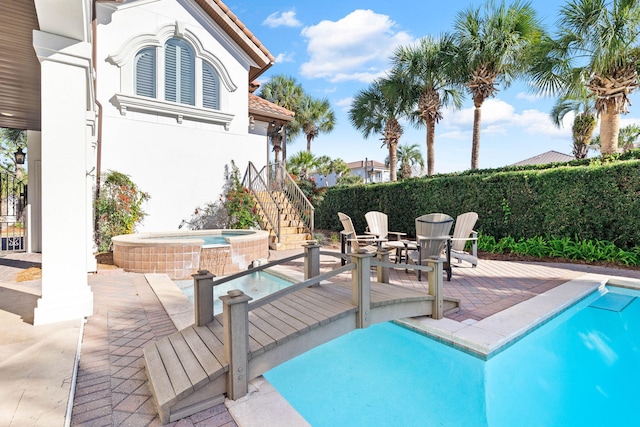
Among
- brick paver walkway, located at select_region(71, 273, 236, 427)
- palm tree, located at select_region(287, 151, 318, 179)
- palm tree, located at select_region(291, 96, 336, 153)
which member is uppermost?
palm tree, located at select_region(291, 96, 336, 153)

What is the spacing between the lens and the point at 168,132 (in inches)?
410

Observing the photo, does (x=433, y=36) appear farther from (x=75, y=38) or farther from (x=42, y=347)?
(x=42, y=347)

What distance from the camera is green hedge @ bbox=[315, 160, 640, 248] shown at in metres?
7.79

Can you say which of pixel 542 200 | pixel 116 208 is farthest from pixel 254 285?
pixel 542 200

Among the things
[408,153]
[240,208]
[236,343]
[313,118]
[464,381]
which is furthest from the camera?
[408,153]

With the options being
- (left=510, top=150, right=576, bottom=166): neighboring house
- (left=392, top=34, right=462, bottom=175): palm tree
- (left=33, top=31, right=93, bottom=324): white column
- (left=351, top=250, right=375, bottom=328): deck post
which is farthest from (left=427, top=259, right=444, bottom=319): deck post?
(left=510, top=150, right=576, bottom=166): neighboring house

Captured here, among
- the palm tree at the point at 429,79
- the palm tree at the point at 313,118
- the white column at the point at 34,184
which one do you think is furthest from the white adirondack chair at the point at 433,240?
the palm tree at the point at 313,118

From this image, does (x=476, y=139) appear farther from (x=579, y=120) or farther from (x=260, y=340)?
(x=260, y=340)

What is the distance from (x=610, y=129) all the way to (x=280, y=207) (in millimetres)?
10307

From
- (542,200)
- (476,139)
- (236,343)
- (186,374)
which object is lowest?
(186,374)

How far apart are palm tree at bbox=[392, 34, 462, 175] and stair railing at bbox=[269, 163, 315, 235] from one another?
281 inches

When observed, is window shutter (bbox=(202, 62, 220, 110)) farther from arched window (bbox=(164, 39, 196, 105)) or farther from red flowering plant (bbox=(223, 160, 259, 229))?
red flowering plant (bbox=(223, 160, 259, 229))

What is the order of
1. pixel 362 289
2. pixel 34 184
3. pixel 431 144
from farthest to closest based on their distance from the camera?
pixel 431 144, pixel 34 184, pixel 362 289

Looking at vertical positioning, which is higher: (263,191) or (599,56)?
(599,56)
